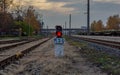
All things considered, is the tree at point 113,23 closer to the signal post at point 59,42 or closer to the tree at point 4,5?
the tree at point 4,5

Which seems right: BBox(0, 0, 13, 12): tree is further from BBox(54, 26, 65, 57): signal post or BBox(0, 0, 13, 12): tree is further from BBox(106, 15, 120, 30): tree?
BBox(106, 15, 120, 30): tree

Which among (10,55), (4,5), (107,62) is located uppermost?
(4,5)

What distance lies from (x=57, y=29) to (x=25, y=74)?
30.5 feet

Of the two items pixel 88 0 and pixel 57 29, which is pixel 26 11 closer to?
pixel 88 0

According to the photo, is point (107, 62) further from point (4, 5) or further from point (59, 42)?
point (4, 5)

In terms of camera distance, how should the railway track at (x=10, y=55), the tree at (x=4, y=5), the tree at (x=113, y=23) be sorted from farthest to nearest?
Answer: the tree at (x=113, y=23), the tree at (x=4, y=5), the railway track at (x=10, y=55)

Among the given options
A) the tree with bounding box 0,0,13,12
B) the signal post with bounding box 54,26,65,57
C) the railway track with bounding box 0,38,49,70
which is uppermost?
the tree with bounding box 0,0,13,12

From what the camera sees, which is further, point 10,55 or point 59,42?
point 10,55

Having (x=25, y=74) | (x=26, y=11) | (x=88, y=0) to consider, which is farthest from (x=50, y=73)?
(x=26, y=11)

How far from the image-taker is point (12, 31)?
113812 mm

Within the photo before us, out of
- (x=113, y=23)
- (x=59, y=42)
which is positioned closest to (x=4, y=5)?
(x=59, y=42)

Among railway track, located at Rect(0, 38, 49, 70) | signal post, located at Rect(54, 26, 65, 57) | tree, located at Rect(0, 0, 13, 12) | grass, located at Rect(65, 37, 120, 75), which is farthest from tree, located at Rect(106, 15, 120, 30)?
grass, located at Rect(65, 37, 120, 75)

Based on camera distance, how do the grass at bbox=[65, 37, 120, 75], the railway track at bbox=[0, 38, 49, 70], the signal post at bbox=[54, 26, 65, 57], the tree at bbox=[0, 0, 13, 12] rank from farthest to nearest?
1. the tree at bbox=[0, 0, 13, 12]
2. the signal post at bbox=[54, 26, 65, 57]
3. the railway track at bbox=[0, 38, 49, 70]
4. the grass at bbox=[65, 37, 120, 75]

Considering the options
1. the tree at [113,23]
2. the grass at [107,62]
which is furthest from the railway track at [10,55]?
the tree at [113,23]
